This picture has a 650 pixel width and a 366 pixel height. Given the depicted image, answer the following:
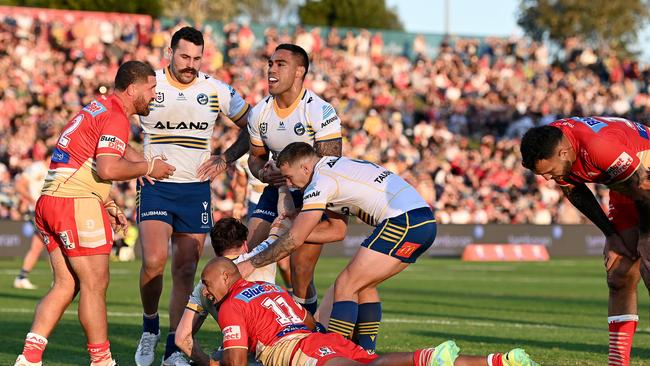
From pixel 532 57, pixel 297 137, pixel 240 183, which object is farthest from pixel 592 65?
pixel 297 137

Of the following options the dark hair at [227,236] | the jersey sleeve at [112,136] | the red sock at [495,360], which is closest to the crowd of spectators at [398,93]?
Result: the dark hair at [227,236]

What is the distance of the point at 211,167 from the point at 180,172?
31 centimetres

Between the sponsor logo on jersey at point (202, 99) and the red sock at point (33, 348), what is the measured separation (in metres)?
3.05

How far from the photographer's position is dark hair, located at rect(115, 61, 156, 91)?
31.0 ft

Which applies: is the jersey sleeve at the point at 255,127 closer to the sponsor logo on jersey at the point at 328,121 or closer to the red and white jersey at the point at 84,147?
the sponsor logo on jersey at the point at 328,121

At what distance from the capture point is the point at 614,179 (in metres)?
9.02

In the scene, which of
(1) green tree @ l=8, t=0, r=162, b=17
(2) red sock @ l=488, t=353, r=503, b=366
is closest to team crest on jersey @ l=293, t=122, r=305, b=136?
(2) red sock @ l=488, t=353, r=503, b=366

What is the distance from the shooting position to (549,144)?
8.65 m

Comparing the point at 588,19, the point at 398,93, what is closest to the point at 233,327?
the point at 398,93

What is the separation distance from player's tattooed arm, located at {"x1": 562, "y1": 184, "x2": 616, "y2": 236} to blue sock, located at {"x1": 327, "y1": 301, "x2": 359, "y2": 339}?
2105mm

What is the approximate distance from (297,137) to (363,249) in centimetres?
173

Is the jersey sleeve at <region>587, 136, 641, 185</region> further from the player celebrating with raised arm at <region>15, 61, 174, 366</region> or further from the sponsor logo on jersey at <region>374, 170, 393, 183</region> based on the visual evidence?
the player celebrating with raised arm at <region>15, 61, 174, 366</region>

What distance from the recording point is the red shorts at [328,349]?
8.22 metres

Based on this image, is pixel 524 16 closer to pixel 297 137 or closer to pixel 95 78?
pixel 95 78
